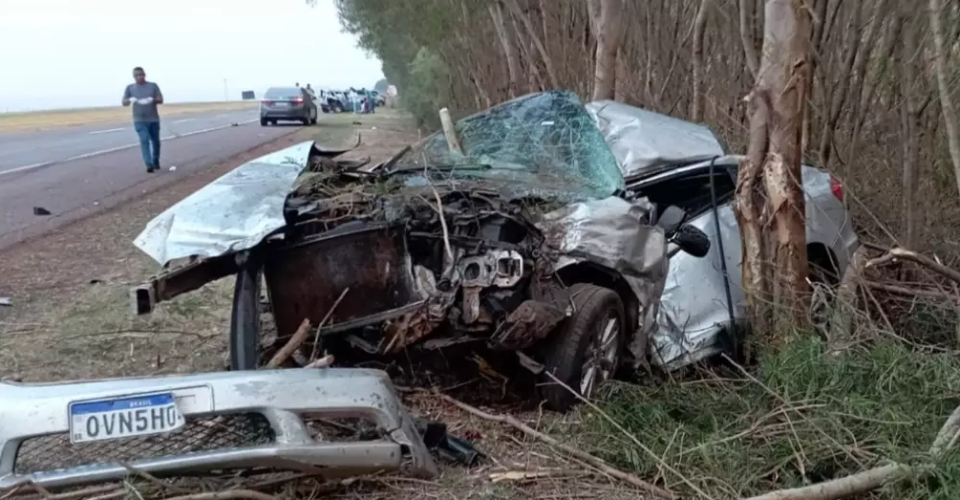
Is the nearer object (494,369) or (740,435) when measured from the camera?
(740,435)

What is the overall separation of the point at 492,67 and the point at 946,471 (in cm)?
2167

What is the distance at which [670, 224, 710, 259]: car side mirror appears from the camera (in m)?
5.62

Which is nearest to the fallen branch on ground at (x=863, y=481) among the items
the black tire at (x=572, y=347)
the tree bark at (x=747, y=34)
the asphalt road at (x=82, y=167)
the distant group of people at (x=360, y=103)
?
the black tire at (x=572, y=347)

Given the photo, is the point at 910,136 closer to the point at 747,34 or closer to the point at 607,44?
the point at 747,34

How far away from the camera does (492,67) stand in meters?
24.4

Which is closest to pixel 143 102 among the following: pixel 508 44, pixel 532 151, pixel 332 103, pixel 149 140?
pixel 149 140

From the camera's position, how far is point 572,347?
15.8 ft

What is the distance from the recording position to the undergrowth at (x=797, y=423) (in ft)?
12.6

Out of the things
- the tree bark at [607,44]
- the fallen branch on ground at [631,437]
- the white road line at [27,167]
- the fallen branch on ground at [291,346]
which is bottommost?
the white road line at [27,167]

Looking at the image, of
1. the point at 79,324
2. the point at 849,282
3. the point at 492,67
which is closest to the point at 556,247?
the point at 849,282

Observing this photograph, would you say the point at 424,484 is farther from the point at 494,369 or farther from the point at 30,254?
the point at 30,254

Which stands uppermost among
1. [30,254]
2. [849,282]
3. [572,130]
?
[572,130]

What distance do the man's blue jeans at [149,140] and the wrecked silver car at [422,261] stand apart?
1247 centimetres

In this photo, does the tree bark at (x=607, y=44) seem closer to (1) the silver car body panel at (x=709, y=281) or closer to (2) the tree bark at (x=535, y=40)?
(2) the tree bark at (x=535, y=40)
